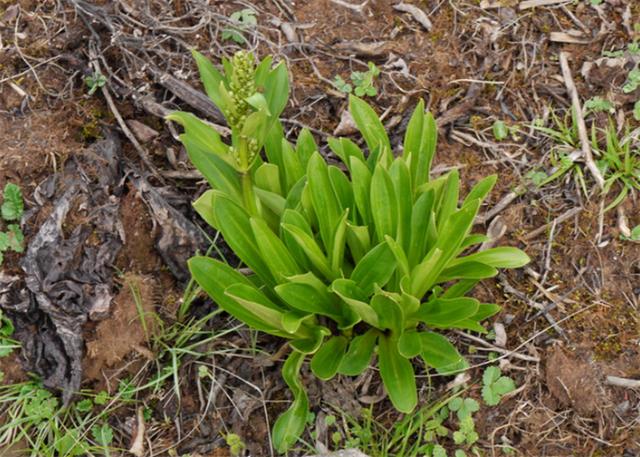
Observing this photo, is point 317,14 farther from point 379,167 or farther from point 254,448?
point 254,448

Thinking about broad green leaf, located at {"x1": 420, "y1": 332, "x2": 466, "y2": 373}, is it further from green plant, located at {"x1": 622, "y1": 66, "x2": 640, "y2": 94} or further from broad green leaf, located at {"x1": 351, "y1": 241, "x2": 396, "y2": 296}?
green plant, located at {"x1": 622, "y1": 66, "x2": 640, "y2": 94}

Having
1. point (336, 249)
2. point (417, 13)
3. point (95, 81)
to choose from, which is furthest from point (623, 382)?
point (95, 81)

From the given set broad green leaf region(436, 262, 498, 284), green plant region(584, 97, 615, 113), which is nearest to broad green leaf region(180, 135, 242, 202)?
broad green leaf region(436, 262, 498, 284)

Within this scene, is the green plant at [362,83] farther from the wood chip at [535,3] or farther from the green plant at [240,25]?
the wood chip at [535,3]

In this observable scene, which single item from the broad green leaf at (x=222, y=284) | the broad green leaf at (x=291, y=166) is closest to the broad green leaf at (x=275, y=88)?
the broad green leaf at (x=291, y=166)

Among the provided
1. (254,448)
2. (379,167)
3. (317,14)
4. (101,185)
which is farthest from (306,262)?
(317,14)

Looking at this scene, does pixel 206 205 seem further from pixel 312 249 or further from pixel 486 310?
pixel 486 310
